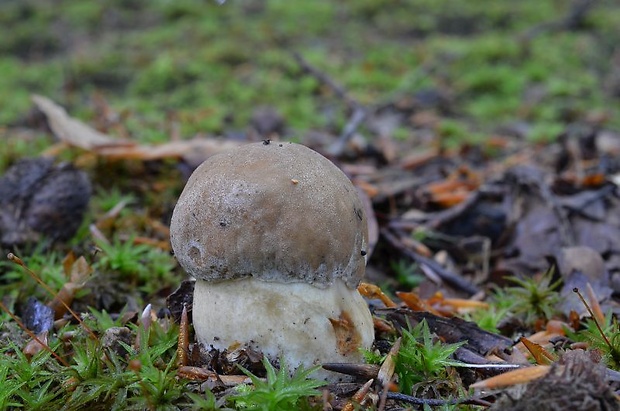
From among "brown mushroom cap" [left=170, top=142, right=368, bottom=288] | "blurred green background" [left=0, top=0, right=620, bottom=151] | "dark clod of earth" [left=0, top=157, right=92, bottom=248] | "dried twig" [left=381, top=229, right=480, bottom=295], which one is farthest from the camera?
"blurred green background" [left=0, top=0, right=620, bottom=151]

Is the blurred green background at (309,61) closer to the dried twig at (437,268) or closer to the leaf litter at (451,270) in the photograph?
the leaf litter at (451,270)

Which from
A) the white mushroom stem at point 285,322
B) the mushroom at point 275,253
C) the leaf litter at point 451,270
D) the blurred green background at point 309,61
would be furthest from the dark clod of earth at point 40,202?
the blurred green background at point 309,61

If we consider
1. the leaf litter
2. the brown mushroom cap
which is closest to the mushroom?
the brown mushroom cap

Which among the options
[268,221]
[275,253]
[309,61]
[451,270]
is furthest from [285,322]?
[309,61]

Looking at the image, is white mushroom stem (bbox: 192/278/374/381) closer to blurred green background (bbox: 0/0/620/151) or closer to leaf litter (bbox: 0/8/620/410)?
leaf litter (bbox: 0/8/620/410)

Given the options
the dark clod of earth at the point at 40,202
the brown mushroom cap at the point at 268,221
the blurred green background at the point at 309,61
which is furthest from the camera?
the blurred green background at the point at 309,61

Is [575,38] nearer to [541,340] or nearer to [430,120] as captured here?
[430,120]
